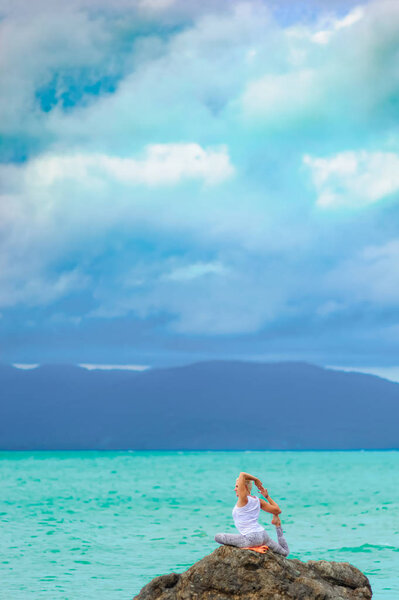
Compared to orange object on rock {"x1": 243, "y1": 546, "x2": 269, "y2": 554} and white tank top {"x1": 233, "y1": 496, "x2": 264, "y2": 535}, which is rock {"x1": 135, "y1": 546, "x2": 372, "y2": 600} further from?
white tank top {"x1": 233, "y1": 496, "x2": 264, "y2": 535}

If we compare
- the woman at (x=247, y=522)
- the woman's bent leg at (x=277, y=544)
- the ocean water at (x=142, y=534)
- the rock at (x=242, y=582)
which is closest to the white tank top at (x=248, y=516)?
the woman at (x=247, y=522)

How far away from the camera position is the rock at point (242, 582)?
9.35 meters

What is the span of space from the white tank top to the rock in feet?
1.02

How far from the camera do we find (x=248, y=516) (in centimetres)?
990

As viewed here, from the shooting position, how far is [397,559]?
19.5m

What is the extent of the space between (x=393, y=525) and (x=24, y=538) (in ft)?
43.9

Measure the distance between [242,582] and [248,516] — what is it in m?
0.86

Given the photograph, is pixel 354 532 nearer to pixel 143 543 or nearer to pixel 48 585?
pixel 143 543

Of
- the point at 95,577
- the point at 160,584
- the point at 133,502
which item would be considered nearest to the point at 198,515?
the point at 133,502

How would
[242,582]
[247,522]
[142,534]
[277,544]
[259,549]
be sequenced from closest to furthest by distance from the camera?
[242,582] → [259,549] → [247,522] → [277,544] → [142,534]

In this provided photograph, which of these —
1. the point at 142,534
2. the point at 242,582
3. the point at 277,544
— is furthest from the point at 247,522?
the point at 142,534

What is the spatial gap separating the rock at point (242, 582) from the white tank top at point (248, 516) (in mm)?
310

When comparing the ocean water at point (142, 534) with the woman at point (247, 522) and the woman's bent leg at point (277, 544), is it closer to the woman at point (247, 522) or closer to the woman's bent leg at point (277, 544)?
the woman's bent leg at point (277, 544)

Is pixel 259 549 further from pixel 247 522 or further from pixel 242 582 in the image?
pixel 242 582
